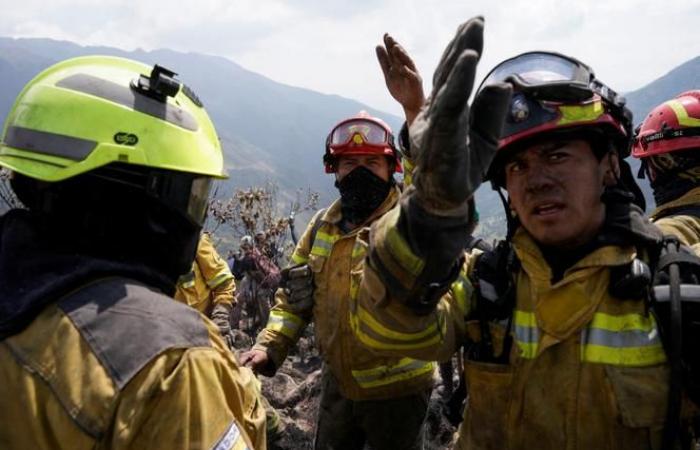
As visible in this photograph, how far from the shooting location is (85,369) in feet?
4.00

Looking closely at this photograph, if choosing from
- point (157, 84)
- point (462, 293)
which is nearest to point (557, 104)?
point (462, 293)

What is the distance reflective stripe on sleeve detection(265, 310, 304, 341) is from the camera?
154 inches

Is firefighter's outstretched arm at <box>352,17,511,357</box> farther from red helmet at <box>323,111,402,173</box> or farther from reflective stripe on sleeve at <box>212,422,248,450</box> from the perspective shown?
red helmet at <box>323,111,402,173</box>

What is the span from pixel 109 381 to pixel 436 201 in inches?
38.1

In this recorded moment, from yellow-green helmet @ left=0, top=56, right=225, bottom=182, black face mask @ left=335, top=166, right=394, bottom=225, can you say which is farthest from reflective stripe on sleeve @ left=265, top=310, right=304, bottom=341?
yellow-green helmet @ left=0, top=56, right=225, bottom=182

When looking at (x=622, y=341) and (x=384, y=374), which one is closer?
(x=622, y=341)

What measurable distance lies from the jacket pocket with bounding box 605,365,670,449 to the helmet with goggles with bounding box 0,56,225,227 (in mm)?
1621

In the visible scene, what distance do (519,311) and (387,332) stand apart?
0.62 metres

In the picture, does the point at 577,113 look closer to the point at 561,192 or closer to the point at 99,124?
the point at 561,192

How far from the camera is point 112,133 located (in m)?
1.53

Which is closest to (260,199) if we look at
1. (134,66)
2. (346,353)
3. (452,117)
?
(346,353)

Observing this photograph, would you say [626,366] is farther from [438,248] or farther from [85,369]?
[85,369]

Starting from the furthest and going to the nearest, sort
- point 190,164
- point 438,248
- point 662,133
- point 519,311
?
point 662,133 < point 519,311 < point 190,164 < point 438,248

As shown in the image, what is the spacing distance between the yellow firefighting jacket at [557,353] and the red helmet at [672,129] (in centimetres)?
300
